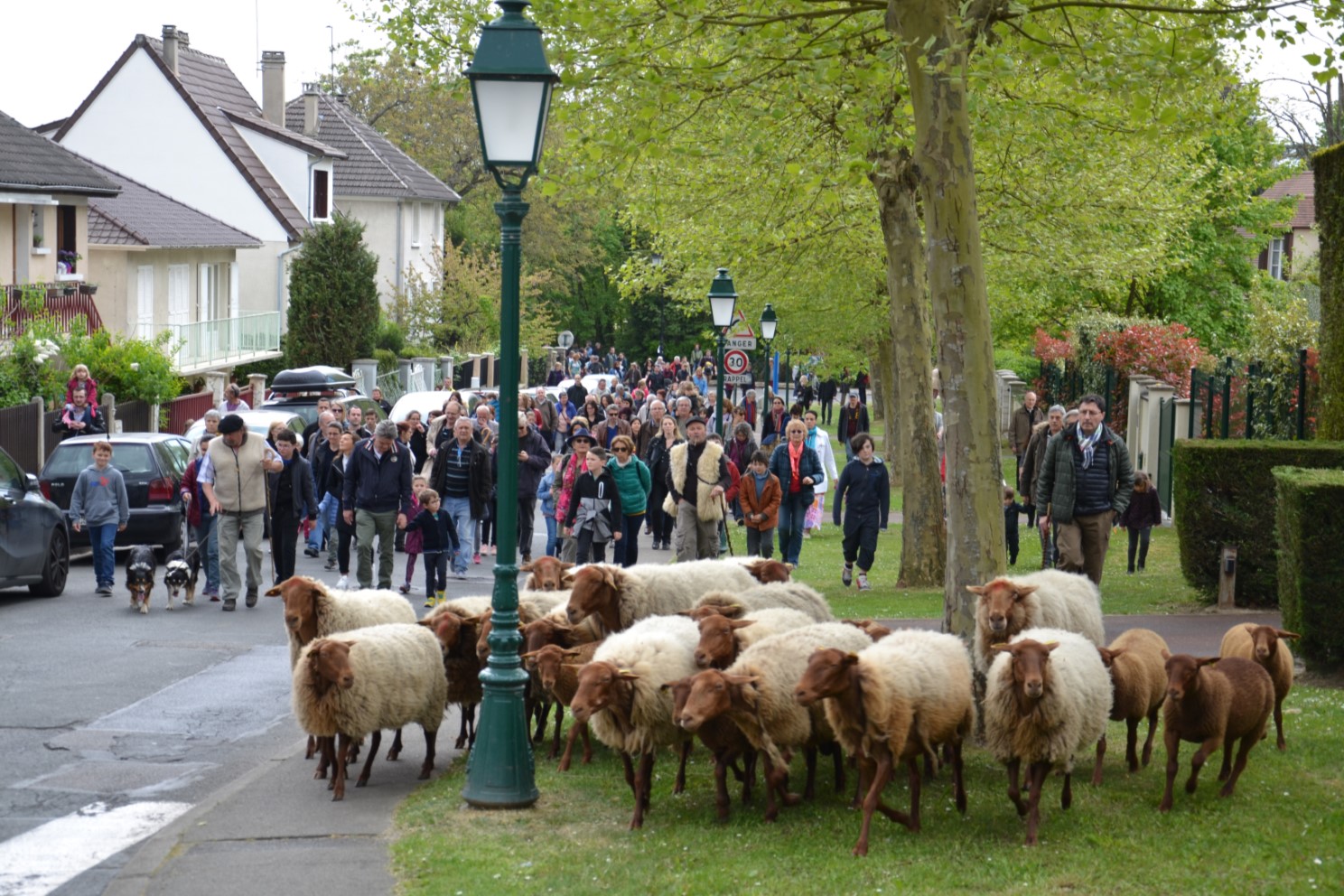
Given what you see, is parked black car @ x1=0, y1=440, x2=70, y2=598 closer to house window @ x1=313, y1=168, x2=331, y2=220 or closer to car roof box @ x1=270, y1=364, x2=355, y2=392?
car roof box @ x1=270, y1=364, x2=355, y2=392

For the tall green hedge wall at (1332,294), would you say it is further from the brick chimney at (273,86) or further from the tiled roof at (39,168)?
the brick chimney at (273,86)

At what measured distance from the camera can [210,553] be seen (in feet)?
59.9

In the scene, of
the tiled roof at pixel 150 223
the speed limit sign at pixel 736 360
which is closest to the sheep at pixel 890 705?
the speed limit sign at pixel 736 360

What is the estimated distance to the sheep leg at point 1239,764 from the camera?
9258mm

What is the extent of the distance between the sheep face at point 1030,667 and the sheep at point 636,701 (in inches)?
76.2

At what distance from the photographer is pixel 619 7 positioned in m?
13.5

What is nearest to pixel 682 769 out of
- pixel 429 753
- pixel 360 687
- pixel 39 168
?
pixel 429 753

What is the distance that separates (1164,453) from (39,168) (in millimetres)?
24779

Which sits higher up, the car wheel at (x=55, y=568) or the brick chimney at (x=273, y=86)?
the brick chimney at (x=273, y=86)

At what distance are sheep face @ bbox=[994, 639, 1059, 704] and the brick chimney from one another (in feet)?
180

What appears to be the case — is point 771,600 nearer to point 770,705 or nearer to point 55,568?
point 770,705

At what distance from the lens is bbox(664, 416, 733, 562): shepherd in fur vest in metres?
18.1

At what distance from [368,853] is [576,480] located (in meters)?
9.30

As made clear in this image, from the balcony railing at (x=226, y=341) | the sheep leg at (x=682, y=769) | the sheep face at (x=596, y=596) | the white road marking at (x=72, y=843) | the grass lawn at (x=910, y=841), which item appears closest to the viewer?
the grass lawn at (x=910, y=841)
